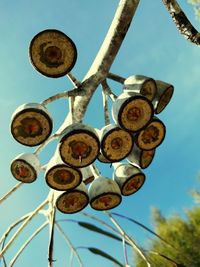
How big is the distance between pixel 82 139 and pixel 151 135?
66 cm

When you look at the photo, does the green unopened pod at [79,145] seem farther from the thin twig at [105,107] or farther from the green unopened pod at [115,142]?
the thin twig at [105,107]

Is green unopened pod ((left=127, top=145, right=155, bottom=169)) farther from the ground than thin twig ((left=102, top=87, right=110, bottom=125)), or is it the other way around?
thin twig ((left=102, top=87, right=110, bottom=125))

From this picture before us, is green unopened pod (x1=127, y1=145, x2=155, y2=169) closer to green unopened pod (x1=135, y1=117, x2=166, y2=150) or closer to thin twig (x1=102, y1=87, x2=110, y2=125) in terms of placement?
green unopened pod (x1=135, y1=117, x2=166, y2=150)

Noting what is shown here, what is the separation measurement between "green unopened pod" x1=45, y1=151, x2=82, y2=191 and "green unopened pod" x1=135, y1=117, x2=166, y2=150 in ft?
1.74

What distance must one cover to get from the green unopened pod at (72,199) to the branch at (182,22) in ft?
3.94

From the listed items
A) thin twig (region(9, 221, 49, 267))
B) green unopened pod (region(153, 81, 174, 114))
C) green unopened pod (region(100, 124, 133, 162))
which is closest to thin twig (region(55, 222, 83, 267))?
thin twig (region(9, 221, 49, 267))

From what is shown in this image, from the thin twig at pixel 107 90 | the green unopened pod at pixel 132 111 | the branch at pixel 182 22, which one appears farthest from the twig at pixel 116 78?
the branch at pixel 182 22

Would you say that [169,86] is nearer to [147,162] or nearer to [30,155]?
[147,162]

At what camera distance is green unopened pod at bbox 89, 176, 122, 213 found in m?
3.06

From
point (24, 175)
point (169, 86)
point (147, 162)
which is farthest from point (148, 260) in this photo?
point (169, 86)

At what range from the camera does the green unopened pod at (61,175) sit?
2.90 metres

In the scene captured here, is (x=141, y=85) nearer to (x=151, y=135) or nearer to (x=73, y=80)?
(x=151, y=135)

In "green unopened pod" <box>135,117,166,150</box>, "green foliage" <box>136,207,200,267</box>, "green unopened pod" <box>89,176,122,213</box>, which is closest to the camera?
"green unopened pod" <box>89,176,122,213</box>

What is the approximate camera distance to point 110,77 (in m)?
3.41
